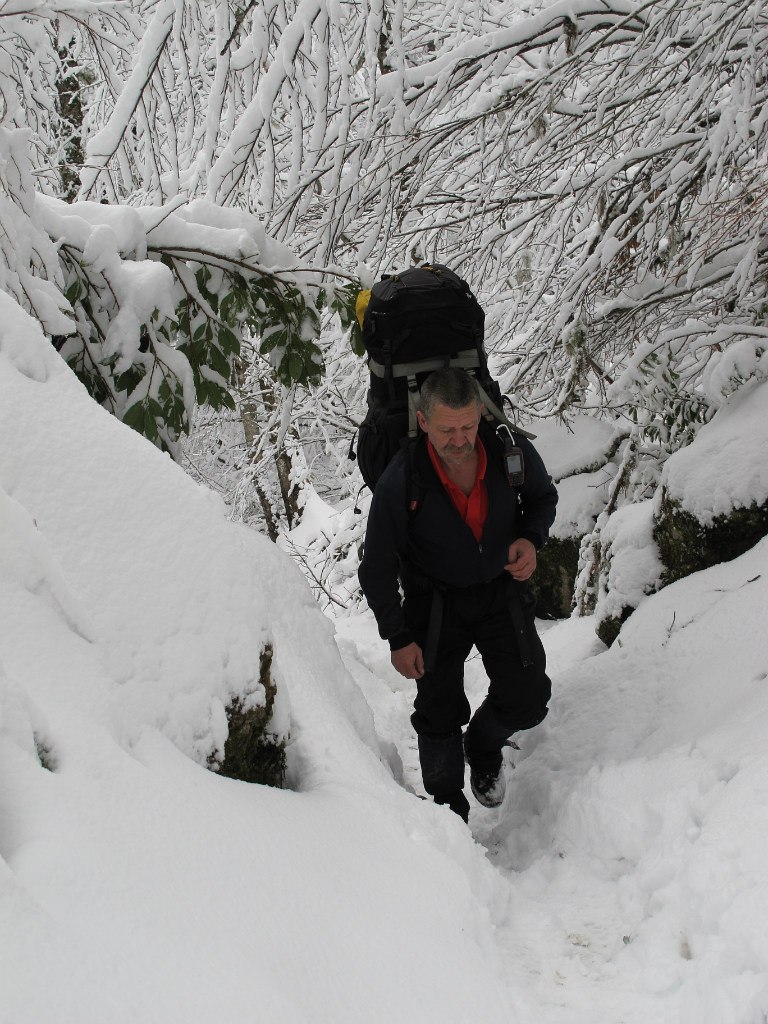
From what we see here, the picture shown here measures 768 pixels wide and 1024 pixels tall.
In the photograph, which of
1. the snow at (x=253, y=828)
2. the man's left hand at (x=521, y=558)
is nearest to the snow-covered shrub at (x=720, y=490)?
the snow at (x=253, y=828)

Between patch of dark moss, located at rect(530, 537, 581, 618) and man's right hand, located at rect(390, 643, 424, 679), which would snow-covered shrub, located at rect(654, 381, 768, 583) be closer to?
man's right hand, located at rect(390, 643, 424, 679)

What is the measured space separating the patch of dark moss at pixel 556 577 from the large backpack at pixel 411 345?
4.45 metres

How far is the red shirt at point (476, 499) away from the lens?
10.8 ft

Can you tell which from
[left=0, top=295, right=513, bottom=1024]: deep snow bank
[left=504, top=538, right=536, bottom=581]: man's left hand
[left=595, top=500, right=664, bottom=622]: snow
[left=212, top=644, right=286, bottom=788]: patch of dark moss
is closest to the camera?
[left=0, top=295, right=513, bottom=1024]: deep snow bank

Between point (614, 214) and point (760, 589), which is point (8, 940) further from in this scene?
point (614, 214)

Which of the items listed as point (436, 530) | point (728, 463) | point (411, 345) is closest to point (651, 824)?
point (436, 530)

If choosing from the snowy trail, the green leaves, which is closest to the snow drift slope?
the snowy trail

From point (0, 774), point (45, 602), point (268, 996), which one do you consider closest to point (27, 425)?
point (45, 602)

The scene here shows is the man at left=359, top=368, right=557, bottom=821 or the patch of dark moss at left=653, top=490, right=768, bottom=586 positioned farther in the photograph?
the patch of dark moss at left=653, top=490, right=768, bottom=586

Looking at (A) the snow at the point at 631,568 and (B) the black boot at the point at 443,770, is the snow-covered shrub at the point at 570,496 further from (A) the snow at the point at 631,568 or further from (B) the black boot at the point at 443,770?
(B) the black boot at the point at 443,770

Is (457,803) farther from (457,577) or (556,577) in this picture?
(556,577)

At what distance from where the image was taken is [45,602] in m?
2.01

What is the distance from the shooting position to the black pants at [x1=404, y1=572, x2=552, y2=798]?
3.53 metres

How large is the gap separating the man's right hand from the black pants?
14 centimetres
